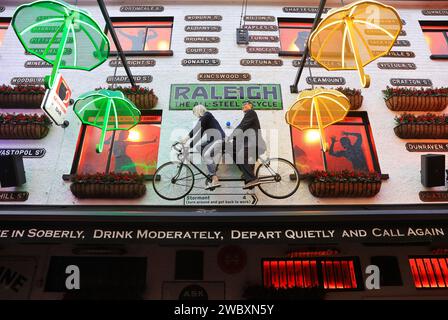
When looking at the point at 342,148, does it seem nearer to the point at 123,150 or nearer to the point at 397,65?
the point at 397,65

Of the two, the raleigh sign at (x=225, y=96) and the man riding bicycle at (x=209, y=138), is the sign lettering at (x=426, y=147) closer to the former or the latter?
the raleigh sign at (x=225, y=96)

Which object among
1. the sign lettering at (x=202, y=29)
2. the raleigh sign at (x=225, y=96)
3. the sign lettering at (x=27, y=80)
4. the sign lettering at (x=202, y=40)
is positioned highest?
the sign lettering at (x=202, y=29)

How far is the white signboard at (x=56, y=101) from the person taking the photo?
22.1 ft

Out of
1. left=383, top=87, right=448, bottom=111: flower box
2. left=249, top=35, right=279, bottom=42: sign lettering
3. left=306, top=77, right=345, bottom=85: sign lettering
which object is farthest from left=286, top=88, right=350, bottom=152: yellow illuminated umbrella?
left=249, top=35, right=279, bottom=42: sign lettering

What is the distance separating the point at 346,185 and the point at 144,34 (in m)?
7.35

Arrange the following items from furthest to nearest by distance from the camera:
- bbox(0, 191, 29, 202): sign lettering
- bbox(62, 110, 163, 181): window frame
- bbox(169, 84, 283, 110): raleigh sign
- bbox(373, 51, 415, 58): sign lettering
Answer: bbox(373, 51, 415, 58): sign lettering, bbox(169, 84, 283, 110): raleigh sign, bbox(62, 110, 163, 181): window frame, bbox(0, 191, 29, 202): sign lettering

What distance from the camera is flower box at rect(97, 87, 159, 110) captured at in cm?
865

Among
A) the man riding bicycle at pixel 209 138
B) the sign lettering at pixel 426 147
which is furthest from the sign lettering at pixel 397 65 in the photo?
the man riding bicycle at pixel 209 138

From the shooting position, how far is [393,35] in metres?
6.10

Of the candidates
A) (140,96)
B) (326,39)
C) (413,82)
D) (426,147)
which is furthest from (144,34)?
(426,147)

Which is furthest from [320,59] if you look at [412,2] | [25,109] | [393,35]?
[25,109]

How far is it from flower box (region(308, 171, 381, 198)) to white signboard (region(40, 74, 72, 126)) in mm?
5825

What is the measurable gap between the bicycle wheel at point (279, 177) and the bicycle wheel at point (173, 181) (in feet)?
5.32

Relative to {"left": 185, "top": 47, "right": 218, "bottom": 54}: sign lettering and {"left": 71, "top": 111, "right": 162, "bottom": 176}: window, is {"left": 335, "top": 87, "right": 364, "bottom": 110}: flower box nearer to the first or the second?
{"left": 185, "top": 47, "right": 218, "bottom": 54}: sign lettering
